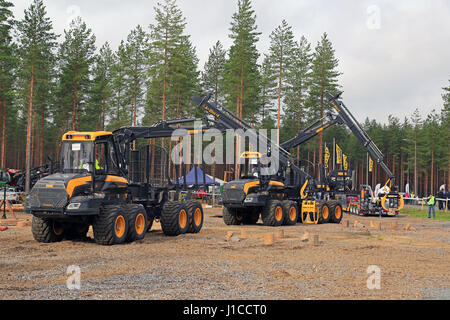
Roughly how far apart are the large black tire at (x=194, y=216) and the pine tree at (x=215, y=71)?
43.8 meters

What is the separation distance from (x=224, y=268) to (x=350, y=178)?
1051 inches

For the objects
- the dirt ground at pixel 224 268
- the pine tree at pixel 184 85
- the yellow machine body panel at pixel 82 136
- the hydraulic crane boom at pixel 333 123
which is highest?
the pine tree at pixel 184 85

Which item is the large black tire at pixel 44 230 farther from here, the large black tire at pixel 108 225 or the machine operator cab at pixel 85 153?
the machine operator cab at pixel 85 153

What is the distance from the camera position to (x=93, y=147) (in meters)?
14.2

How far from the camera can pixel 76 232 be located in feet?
51.6

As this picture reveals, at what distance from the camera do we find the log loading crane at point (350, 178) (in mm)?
28109

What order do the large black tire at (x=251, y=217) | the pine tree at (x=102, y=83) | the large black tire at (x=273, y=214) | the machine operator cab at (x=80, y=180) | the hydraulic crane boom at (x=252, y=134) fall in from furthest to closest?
the pine tree at (x=102, y=83), the hydraulic crane boom at (x=252, y=134), the large black tire at (x=251, y=217), the large black tire at (x=273, y=214), the machine operator cab at (x=80, y=180)

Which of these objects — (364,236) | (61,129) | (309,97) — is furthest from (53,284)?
(61,129)

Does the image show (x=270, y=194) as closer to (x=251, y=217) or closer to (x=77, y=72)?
(x=251, y=217)

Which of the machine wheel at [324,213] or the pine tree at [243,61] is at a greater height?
the pine tree at [243,61]

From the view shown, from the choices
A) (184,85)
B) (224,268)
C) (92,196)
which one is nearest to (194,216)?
(92,196)

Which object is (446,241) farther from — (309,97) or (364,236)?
(309,97)

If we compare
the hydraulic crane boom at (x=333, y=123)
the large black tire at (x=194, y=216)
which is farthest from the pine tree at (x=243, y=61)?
the large black tire at (x=194, y=216)

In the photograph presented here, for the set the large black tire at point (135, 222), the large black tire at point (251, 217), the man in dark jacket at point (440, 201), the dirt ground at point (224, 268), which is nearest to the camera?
the dirt ground at point (224, 268)
